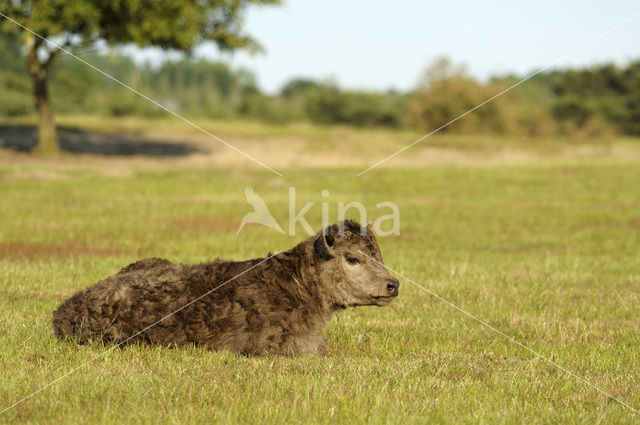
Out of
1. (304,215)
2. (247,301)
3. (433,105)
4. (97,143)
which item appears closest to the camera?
(247,301)

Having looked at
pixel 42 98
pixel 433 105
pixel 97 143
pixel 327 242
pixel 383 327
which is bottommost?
pixel 383 327

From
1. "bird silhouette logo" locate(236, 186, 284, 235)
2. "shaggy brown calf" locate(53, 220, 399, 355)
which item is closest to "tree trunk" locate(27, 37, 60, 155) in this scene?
"bird silhouette logo" locate(236, 186, 284, 235)

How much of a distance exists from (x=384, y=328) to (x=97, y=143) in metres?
37.4

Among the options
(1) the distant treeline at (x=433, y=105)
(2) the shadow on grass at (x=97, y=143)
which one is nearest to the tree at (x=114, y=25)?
(2) the shadow on grass at (x=97, y=143)

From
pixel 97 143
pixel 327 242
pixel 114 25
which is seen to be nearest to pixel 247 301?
pixel 327 242

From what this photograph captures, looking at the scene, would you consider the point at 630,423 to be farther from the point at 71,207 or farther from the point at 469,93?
the point at 469,93

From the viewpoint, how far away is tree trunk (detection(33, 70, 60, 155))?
36.0m

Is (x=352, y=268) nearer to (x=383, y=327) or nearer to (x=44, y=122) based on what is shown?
(x=383, y=327)

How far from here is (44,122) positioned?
121ft

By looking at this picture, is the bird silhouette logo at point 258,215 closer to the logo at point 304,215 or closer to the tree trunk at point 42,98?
the logo at point 304,215

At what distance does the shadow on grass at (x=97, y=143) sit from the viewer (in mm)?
40875

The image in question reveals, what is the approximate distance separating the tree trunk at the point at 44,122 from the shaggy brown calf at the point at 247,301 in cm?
3091

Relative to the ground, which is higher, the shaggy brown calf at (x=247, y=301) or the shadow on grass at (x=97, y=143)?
the shadow on grass at (x=97, y=143)

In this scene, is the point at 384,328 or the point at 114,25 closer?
the point at 384,328
